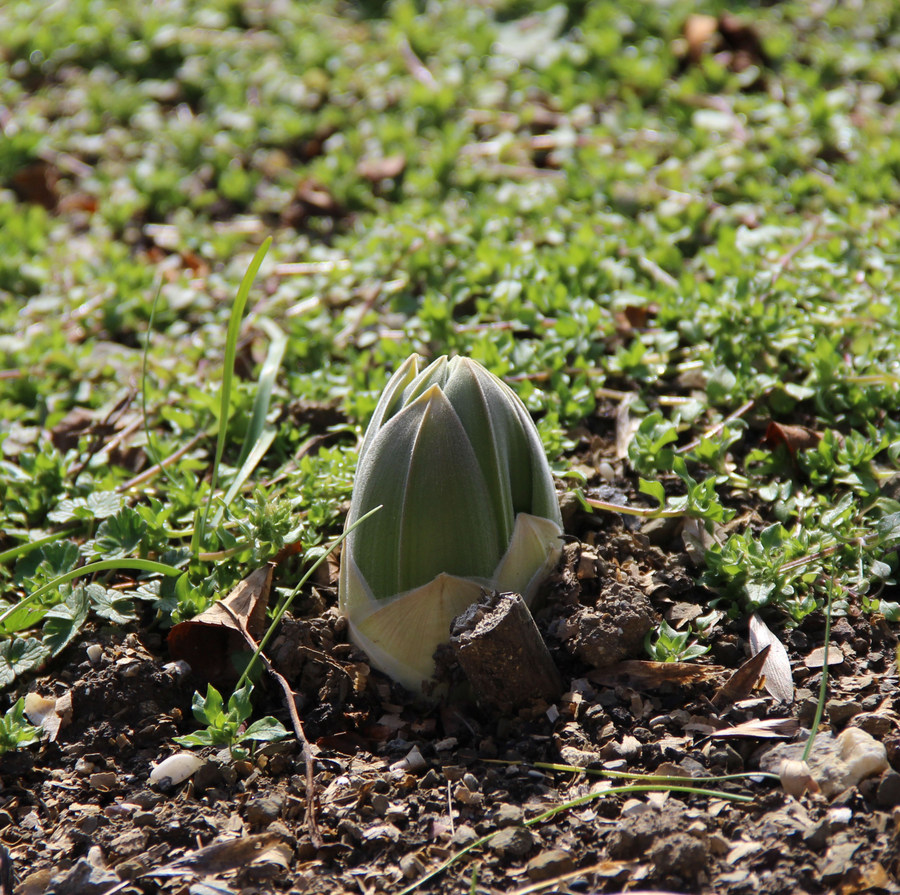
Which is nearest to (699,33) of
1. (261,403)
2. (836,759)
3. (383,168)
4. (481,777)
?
(383,168)

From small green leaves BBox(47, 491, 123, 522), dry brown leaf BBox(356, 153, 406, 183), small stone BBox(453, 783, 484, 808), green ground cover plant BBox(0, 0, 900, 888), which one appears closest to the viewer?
small stone BBox(453, 783, 484, 808)

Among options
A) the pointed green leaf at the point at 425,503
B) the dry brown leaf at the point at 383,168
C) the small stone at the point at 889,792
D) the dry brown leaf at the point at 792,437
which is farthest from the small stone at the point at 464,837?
the dry brown leaf at the point at 383,168

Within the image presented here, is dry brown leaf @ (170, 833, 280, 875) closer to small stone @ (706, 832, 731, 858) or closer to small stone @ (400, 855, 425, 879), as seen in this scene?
small stone @ (400, 855, 425, 879)

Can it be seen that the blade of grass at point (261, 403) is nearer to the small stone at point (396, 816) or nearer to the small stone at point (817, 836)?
the small stone at point (396, 816)

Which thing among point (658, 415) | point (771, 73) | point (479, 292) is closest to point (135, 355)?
point (479, 292)

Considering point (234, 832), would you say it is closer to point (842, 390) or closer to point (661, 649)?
point (661, 649)

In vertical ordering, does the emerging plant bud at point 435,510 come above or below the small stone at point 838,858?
above

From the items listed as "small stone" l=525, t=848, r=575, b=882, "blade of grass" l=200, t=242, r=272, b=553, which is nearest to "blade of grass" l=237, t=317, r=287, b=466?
"blade of grass" l=200, t=242, r=272, b=553
